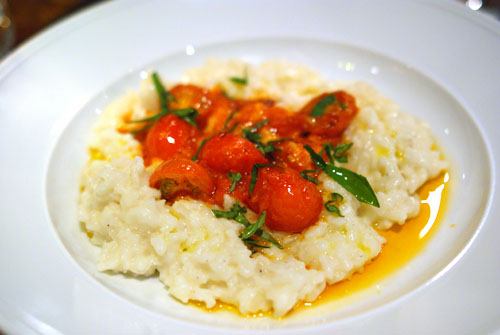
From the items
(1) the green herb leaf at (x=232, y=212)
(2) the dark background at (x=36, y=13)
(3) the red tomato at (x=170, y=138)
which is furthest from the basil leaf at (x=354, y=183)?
(2) the dark background at (x=36, y=13)

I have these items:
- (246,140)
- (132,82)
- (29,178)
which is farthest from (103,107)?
(246,140)

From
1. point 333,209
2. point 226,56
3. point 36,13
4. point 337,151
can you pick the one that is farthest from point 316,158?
point 36,13

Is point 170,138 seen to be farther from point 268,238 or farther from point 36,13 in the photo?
point 36,13

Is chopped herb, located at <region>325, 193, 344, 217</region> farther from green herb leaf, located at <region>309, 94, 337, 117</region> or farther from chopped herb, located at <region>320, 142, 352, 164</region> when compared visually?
green herb leaf, located at <region>309, 94, 337, 117</region>

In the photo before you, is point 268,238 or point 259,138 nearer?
point 268,238

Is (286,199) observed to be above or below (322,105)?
below

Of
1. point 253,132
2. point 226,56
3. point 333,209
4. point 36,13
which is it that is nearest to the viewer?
point 333,209

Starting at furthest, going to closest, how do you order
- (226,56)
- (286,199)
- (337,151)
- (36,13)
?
(36,13) → (226,56) → (337,151) → (286,199)

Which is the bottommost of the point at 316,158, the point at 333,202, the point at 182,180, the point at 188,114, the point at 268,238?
the point at 268,238
